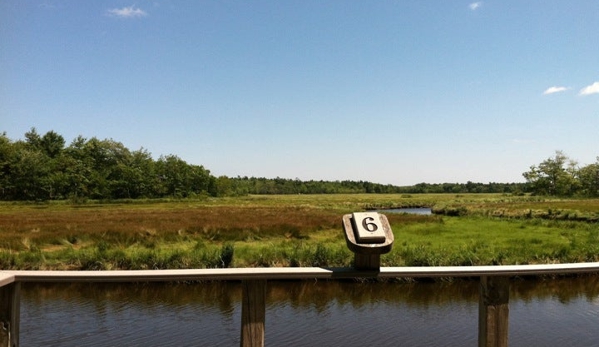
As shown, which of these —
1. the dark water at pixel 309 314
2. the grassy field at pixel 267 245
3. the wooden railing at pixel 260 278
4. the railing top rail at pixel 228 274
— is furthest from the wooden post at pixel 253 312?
the grassy field at pixel 267 245

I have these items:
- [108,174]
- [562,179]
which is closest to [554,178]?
[562,179]

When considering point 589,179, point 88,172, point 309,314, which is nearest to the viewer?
point 309,314

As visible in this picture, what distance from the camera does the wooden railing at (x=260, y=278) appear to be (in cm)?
401

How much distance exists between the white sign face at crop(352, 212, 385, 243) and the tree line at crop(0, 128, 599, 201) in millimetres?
67105

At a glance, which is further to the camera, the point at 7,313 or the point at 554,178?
the point at 554,178

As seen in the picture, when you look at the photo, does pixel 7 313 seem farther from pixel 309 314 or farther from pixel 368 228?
pixel 309 314

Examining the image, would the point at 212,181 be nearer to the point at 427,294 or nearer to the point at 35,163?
the point at 35,163

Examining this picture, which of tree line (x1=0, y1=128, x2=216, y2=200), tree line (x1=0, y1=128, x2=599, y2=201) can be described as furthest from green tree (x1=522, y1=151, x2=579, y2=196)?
tree line (x1=0, y1=128, x2=216, y2=200)

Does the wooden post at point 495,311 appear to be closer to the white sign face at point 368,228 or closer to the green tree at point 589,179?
the white sign face at point 368,228

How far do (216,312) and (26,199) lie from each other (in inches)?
2864

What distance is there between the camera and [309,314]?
10734 mm

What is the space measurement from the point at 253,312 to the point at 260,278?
0.40 m

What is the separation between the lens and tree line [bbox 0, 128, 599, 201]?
71062 mm

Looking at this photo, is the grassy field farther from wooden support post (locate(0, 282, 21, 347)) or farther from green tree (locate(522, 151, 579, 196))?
green tree (locate(522, 151, 579, 196))
